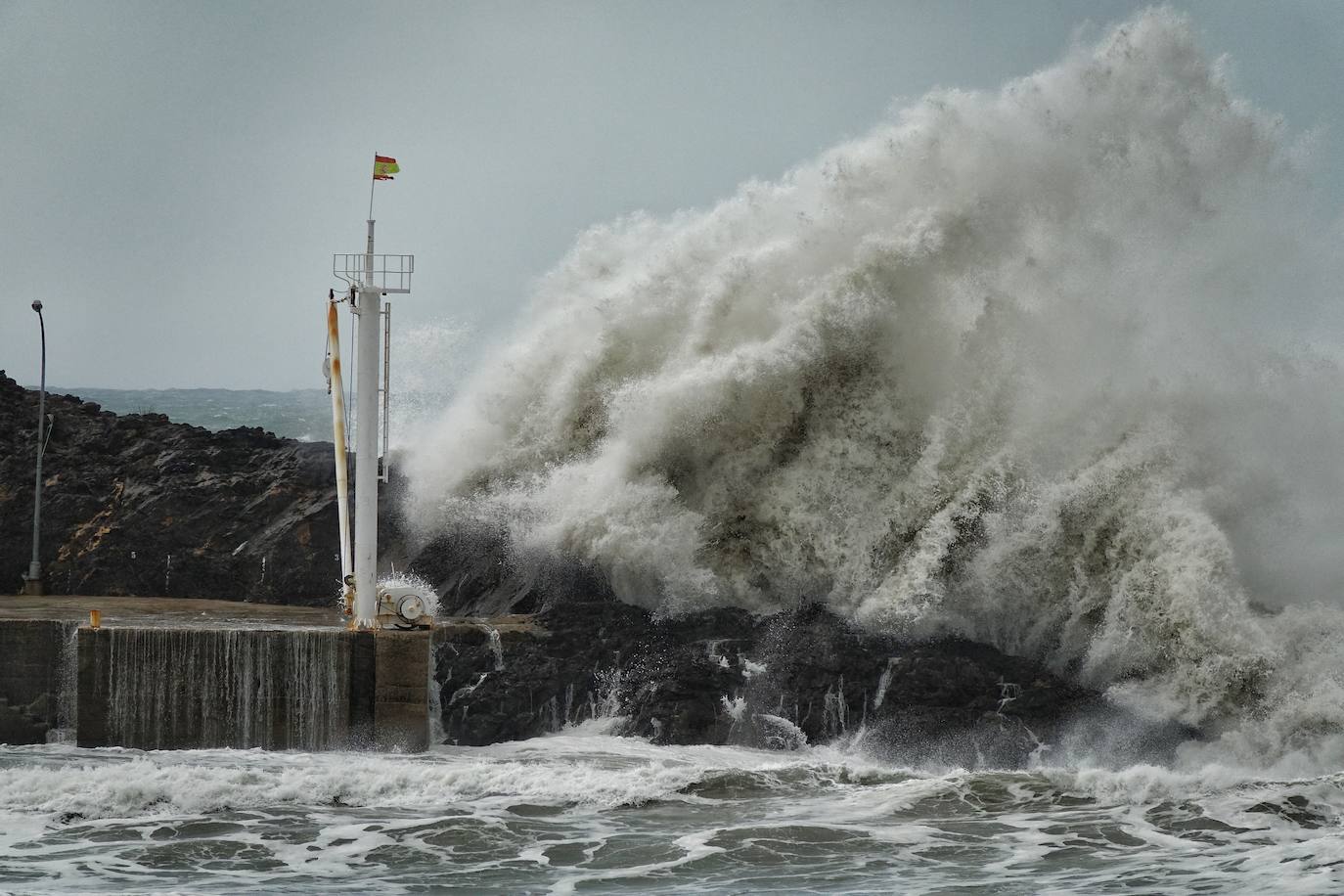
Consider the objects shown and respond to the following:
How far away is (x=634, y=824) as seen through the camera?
10.9m

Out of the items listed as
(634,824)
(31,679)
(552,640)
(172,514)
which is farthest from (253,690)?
(172,514)

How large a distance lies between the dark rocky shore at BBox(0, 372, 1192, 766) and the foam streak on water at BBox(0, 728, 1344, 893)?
1.54 ft

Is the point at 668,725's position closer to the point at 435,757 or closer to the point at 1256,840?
the point at 435,757

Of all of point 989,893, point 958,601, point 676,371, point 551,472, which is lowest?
point 989,893

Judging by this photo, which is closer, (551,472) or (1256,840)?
(1256,840)

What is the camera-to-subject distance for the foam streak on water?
951 cm

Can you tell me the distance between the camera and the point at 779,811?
11.1 m

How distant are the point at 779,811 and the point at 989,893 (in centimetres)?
221

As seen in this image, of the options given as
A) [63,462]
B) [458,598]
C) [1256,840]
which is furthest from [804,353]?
[63,462]

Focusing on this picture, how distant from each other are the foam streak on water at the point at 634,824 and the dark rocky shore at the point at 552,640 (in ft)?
1.54

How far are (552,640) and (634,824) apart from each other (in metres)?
3.43

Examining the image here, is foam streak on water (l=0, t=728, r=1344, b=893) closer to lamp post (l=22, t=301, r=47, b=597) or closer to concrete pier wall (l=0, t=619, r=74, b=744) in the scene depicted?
concrete pier wall (l=0, t=619, r=74, b=744)

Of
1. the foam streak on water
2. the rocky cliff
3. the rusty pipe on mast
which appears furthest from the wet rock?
the foam streak on water

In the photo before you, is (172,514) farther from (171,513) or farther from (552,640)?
(552,640)
